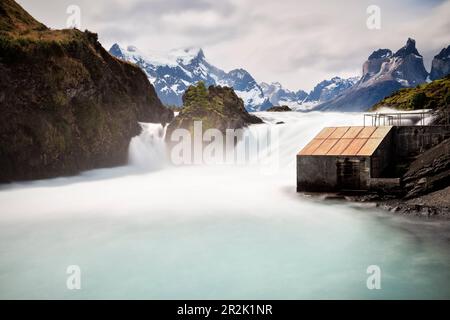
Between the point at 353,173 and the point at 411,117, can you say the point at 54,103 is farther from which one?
the point at 411,117

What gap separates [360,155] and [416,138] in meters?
6.11

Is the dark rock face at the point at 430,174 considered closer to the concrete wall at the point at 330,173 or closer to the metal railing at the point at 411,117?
the concrete wall at the point at 330,173

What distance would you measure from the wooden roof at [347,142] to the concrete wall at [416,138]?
4.41 feet

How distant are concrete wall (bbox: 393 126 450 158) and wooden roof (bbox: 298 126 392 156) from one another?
1.35 metres

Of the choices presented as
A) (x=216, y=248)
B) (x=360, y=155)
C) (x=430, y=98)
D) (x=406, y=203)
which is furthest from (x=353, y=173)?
(x=430, y=98)

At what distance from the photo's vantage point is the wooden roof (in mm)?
20906

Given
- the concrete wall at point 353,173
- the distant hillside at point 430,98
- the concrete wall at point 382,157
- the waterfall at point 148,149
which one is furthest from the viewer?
the distant hillside at point 430,98

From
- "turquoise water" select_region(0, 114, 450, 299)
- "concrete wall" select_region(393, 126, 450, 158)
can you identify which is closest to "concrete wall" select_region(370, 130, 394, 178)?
"concrete wall" select_region(393, 126, 450, 158)

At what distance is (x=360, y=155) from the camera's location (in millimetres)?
20125

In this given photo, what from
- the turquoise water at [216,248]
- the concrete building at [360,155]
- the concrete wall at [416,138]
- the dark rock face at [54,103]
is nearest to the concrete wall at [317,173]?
the concrete building at [360,155]

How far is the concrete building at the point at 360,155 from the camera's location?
66.3 ft

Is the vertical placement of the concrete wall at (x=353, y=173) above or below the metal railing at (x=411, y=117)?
below

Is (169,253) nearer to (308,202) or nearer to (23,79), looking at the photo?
(308,202)
